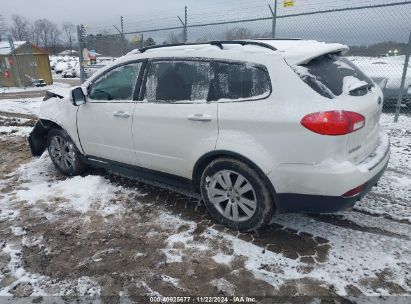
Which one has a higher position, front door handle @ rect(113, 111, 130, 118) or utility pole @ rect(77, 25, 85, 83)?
utility pole @ rect(77, 25, 85, 83)

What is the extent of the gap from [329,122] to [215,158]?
113cm

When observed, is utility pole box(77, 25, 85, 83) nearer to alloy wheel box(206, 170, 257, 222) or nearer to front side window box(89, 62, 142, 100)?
front side window box(89, 62, 142, 100)

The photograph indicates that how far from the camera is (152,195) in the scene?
14.4ft

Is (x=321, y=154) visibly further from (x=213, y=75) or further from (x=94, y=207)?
(x=94, y=207)

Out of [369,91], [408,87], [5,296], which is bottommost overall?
[5,296]

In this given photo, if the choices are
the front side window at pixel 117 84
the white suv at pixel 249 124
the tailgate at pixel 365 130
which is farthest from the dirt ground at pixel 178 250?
the front side window at pixel 117 84

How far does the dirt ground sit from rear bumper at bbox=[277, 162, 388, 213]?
413mm

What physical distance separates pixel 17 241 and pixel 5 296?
0.83 m

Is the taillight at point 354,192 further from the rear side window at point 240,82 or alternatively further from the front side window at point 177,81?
the front side window at point 177,81

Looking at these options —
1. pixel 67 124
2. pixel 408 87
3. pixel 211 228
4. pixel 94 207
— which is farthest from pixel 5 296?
pixel 408 87

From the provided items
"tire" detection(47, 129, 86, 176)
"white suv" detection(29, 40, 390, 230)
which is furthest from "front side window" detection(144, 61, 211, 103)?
"tire" detection(47, 129, 86, 176)

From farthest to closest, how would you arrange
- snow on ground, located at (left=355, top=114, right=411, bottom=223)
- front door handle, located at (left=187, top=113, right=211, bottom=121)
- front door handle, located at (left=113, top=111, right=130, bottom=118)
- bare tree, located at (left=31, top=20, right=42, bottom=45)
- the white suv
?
bare tree, located at (left=31, top=20, right=42, bottom=45) → front door handle, located at (left=113, top=111, right=130, bottom=118) → snow on ground, located at (left=355, top=114, right=411, bottom=223) → front door handle, located at (left=187, top=113, right=211, bottom=121) → the white suv

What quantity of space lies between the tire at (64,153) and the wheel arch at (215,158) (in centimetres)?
207

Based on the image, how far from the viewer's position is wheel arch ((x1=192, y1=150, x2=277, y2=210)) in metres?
3.08
